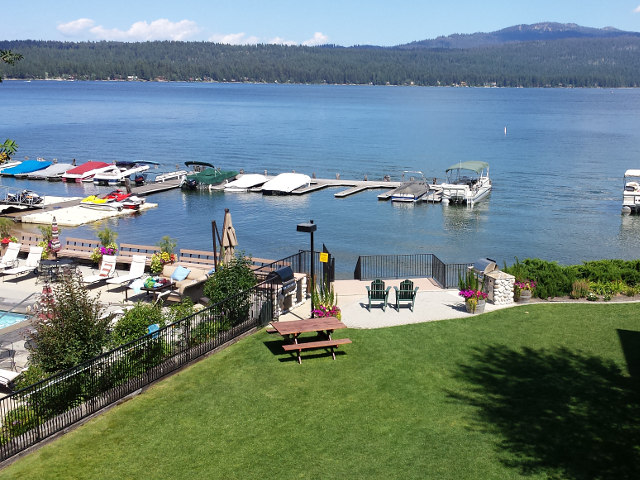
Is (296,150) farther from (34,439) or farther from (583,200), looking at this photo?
(34,439)

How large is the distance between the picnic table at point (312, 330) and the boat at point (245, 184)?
42.8 m

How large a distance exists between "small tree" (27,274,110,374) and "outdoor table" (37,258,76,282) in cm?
963

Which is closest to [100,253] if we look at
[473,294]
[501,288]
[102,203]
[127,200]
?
[473,294]

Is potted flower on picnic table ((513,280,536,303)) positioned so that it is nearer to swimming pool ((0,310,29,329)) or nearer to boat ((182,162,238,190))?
swimming pool ((0,310,29,329))

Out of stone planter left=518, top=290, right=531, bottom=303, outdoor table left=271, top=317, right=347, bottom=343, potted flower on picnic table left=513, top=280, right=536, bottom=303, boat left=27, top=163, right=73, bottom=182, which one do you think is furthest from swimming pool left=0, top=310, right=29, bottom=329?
boat left=27, top=163, right=73, bottom=182

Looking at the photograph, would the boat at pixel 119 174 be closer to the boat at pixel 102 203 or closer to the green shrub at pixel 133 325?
the boat at pixel 102 203

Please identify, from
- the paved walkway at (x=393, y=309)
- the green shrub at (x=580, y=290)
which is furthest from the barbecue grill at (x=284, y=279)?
the green shrub at (x=580, y=290)

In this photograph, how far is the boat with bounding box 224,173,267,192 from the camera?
5725 centimetres

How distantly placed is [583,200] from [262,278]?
4190 centimetres

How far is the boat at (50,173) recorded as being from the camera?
61.2 meters

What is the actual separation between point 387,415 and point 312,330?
3226 millimetres

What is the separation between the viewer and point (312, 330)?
47.8ft

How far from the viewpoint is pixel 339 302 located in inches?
739

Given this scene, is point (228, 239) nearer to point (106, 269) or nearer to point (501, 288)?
point (106, 269)
